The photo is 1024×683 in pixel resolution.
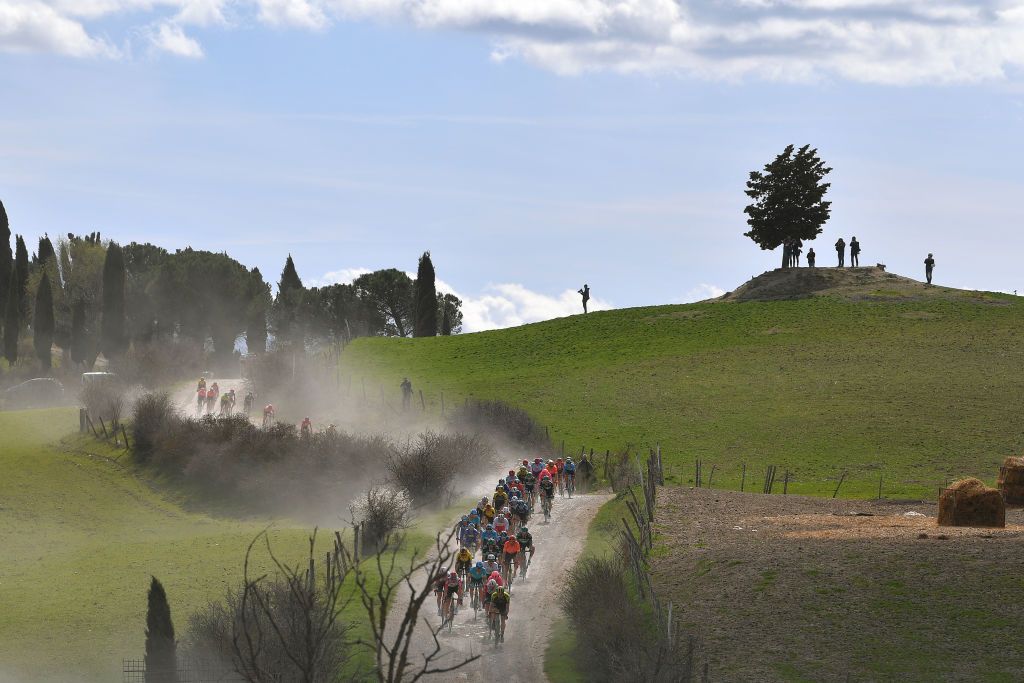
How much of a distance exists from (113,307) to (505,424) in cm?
6736

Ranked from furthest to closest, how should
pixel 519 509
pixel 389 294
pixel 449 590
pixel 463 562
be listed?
pixel 389 294 → pixel 519 509 → pixel 463 562 → pixel 449 590

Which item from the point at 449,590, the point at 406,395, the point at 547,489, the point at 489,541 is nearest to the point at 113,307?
the point at 406,395

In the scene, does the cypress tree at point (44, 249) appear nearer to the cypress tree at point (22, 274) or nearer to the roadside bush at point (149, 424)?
the cypress tree at point (22, 274)

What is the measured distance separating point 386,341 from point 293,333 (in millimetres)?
49605

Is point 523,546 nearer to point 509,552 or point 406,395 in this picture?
point 509,552

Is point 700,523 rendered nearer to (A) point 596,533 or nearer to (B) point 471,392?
(A) point 596,533

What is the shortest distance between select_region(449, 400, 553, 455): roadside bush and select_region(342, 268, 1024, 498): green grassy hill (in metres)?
1.94

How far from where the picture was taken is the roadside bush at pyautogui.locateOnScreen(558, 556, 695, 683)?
26766mm

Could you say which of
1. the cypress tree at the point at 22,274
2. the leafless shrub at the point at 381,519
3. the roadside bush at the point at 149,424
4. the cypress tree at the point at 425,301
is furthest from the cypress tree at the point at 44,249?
the leafless shrub at the point at 381,519

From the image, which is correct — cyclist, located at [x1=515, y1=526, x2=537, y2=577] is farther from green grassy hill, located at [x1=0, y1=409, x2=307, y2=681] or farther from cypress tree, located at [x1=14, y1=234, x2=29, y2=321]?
cypress tree, located at [x1=14, y1=234, x2=29, y2=321]

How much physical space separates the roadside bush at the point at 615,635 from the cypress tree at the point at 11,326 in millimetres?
107201

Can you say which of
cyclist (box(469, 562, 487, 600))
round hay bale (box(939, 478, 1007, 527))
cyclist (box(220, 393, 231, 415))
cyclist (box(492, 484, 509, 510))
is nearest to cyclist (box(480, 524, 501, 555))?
cyclist (box(469, 562, 487, 600))

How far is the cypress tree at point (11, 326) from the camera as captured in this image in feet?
428

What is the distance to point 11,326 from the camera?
5133 inches
